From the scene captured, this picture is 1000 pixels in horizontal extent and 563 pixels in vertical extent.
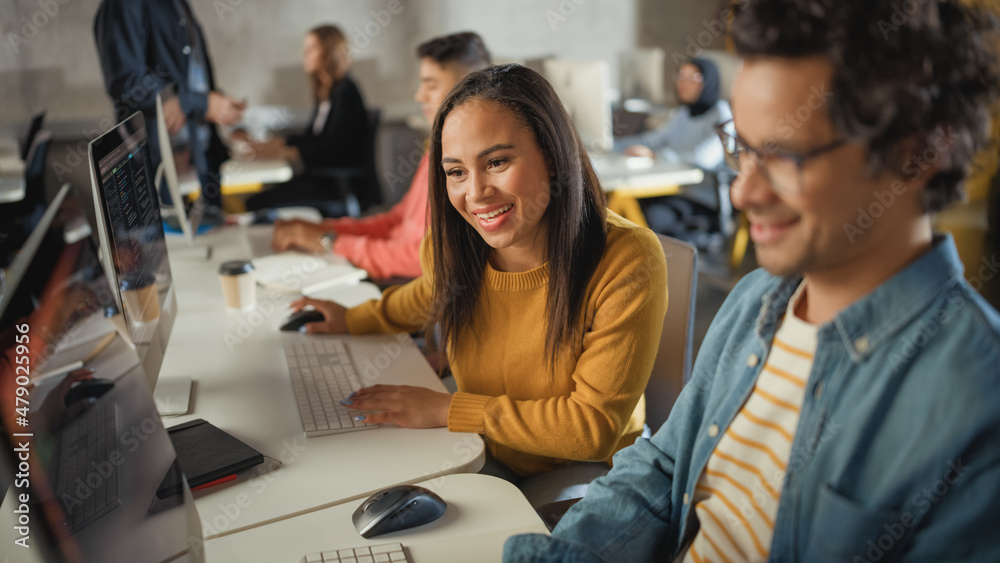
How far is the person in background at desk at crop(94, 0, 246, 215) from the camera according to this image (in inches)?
113

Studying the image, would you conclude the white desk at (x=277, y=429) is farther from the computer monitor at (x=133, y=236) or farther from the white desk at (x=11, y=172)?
the white desk at (x=11, y=172)

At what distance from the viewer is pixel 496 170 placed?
1.30m

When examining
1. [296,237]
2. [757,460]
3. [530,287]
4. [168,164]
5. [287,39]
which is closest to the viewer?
[757,460]

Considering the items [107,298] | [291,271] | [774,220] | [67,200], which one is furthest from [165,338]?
[67,200]

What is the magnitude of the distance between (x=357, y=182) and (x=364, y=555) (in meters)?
3.31

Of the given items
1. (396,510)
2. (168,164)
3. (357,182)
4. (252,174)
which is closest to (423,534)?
(396,510)

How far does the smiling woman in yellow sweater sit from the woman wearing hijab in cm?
281

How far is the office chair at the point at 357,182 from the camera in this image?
3.85m

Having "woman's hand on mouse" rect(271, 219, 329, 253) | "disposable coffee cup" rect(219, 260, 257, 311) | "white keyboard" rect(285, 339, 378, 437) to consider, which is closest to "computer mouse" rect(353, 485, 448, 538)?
"white keyboard" rect(285, 339, 378, 437)

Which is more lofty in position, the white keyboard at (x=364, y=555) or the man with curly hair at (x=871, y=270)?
the man with curly hair at (x=871, y=270)

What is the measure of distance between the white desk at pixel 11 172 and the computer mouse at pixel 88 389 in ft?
11.0

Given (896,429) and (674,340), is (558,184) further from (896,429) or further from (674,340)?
(896,429)

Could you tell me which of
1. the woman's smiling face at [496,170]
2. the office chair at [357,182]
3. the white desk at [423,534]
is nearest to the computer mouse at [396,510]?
the white desk at [423,534]

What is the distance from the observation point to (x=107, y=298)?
3.35ft
